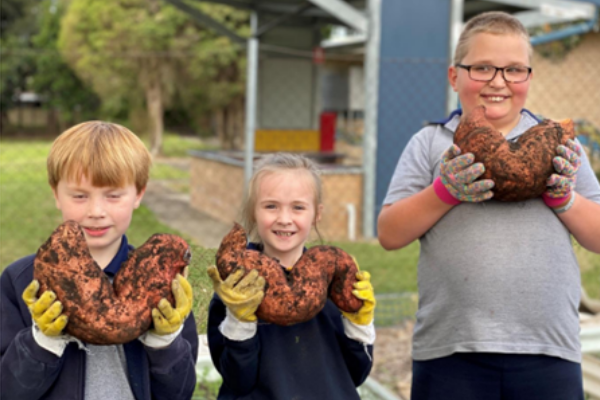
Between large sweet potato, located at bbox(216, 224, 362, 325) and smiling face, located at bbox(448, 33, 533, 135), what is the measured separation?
68 centimetres

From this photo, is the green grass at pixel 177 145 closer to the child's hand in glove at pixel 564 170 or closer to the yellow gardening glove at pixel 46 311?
the child's hand in glove at pixel 564 170

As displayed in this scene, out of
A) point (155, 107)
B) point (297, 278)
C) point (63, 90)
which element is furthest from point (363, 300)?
point (63, 90)

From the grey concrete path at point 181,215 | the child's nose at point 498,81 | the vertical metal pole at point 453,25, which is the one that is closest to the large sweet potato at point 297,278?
the child's nose at point 498,81

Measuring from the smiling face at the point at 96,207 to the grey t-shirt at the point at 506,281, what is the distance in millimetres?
961

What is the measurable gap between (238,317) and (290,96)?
11.4 m

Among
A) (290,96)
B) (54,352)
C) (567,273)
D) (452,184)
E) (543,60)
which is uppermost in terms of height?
(543,60)

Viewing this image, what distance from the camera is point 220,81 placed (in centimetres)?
1700

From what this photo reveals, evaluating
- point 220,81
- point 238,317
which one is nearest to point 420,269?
point 238,317

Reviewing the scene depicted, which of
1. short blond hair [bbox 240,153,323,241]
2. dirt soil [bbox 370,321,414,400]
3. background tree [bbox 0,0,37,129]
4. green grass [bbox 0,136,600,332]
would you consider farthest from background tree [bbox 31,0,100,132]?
short blond hair [bbox 240,153,323,241]

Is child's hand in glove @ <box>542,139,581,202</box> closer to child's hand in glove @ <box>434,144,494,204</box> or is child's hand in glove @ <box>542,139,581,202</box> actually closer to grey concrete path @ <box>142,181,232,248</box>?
child's hand in glove @ <box>434,144,494,204</box>

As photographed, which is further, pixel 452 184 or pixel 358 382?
pixel 358 382

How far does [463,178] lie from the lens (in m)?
1.82

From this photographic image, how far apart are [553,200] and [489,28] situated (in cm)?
58

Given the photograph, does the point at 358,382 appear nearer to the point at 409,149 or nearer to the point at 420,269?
the point at 420,269
